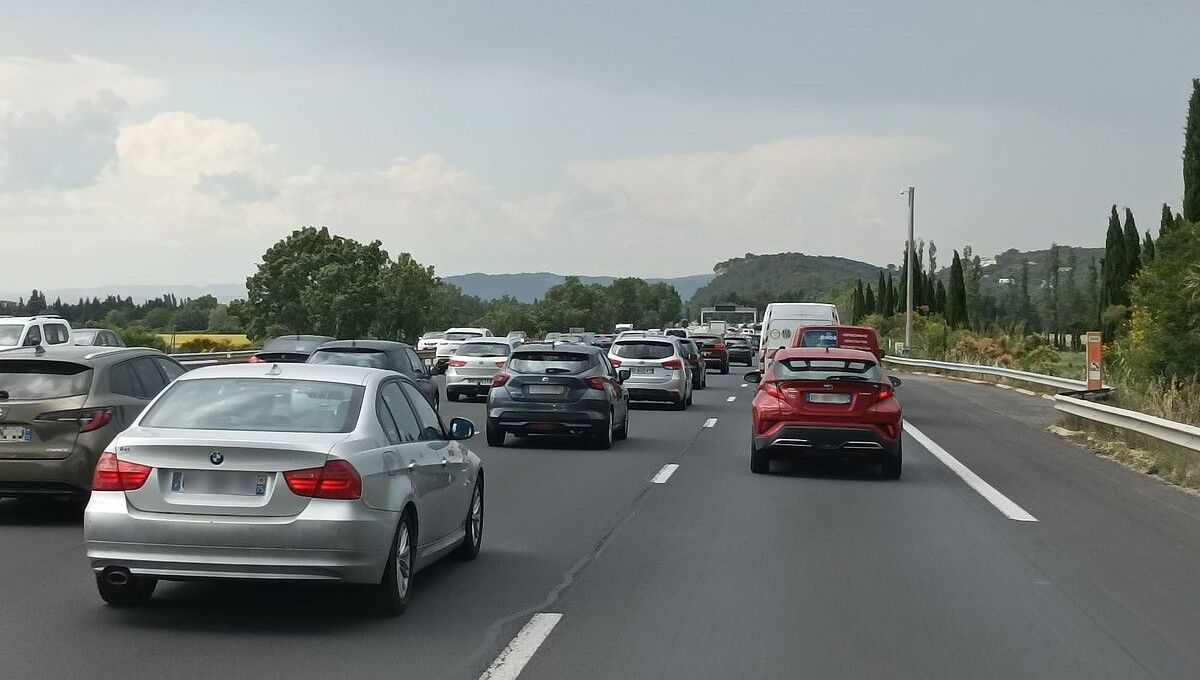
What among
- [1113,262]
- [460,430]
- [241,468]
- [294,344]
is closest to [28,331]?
[294,344]

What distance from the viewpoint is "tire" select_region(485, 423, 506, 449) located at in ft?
69.7

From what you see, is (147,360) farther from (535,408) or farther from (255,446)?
(535,408)

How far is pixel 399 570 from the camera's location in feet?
27.2

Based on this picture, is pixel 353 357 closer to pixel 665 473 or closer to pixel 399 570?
pixel 665 473

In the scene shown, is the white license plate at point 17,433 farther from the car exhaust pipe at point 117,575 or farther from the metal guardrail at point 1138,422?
the metal guardrail at point 1138,422

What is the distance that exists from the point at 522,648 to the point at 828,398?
10.2m

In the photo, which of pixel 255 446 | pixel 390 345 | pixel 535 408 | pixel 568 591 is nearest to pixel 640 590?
pixel 568 591

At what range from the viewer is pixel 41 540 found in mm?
11273

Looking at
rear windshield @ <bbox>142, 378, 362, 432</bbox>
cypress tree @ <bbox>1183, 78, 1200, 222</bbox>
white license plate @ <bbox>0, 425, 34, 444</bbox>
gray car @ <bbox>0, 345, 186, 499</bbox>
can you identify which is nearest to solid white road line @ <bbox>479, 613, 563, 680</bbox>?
rear windshield @ <bbox>142, 378, 362, 432</bbox>

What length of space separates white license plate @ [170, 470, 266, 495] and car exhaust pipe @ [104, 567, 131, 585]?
1.84ft

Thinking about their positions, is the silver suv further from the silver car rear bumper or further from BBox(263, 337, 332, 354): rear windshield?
the silver car rear bumper

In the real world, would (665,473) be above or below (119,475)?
below

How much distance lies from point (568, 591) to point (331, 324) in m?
117

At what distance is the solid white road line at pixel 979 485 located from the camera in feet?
45.2
